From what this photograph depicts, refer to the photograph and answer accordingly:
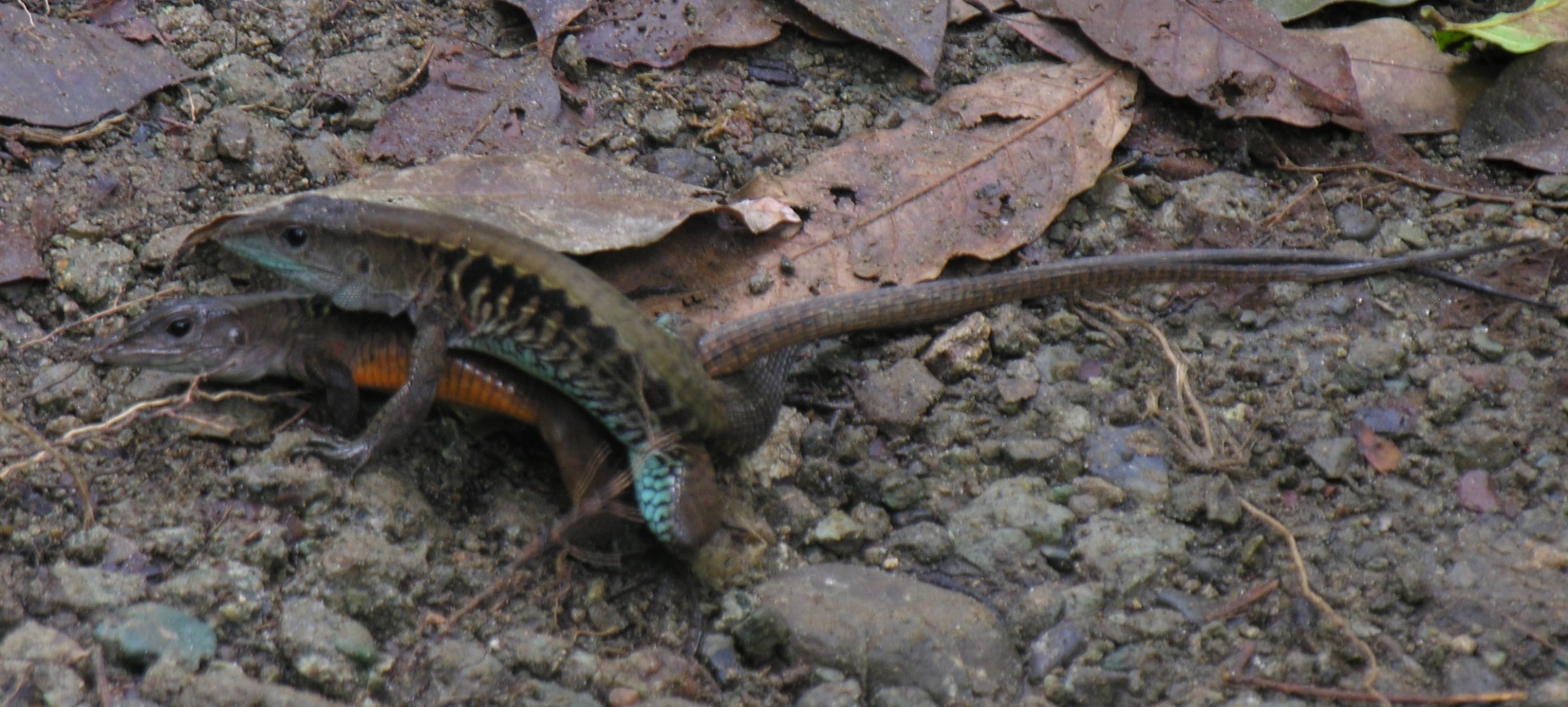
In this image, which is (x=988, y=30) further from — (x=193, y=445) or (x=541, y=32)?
(x=193, y=445)

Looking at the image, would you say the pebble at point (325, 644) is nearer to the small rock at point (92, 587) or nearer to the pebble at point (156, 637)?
the pebble at point (156, 637)

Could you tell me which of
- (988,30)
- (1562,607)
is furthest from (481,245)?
(1562,607)

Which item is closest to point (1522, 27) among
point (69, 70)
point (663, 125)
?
point (663, 125)

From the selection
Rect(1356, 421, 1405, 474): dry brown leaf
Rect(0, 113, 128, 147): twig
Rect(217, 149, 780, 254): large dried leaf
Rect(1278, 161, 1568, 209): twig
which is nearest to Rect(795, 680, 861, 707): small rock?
Rect(217, 149, 780, 254): large dried leaf

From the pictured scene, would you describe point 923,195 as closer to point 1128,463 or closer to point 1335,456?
point 1128,463

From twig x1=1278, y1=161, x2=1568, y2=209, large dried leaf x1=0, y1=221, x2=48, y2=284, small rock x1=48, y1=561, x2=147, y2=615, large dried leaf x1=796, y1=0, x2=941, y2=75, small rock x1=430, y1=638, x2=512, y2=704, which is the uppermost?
large dried leaf x1=796, y1=0, x2=941, y2=75

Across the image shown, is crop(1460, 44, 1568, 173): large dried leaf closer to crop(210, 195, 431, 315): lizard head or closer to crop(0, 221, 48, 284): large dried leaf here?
crop(210, 195, 431, 315): lizard head
